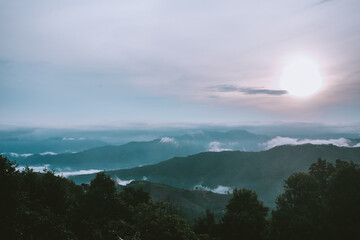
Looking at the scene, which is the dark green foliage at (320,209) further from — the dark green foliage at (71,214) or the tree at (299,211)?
the dark green foliage at (71,214)

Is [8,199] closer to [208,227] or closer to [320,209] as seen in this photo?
[208,227]

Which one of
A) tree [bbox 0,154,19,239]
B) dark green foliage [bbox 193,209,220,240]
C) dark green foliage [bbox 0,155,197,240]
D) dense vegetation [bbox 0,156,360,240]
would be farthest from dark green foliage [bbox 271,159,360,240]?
tree [bbox 0,154,19,239]

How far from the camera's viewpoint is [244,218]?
47.3 meters

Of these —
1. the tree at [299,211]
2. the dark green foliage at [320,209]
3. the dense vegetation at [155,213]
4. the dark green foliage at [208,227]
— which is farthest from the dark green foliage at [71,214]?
the dark green foliage at [320,209]

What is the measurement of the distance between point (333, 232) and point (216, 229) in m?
23.1

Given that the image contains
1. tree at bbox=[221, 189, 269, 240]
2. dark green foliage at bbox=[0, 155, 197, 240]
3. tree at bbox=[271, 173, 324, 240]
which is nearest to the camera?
dark green foliage at bbox=[0, 155, 197, 240]

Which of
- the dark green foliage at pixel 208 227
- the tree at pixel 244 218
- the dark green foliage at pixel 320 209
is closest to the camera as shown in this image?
the dark green foliage at pixel 320 209

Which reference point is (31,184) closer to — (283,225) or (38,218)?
(38,218)

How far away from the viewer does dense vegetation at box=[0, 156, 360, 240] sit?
27281 mm

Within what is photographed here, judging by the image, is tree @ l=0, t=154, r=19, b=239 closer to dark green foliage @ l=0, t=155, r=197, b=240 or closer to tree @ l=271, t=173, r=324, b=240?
dark green foliage @ l=0, t=155, r=197, b=240

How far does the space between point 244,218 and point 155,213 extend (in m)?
21.5

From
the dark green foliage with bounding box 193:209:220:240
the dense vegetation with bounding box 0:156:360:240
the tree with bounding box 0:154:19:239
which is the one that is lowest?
the dark green foliage with bounding box 193:209:220:240

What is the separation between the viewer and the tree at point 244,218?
46.6 meters

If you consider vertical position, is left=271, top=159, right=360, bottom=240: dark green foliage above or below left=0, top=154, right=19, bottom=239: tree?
below
